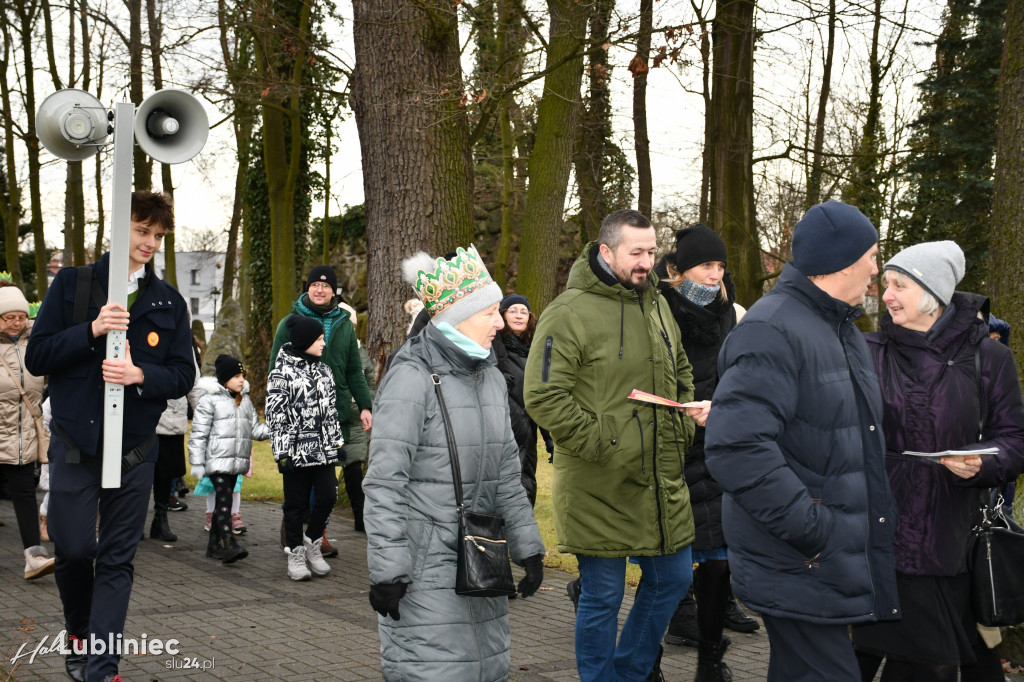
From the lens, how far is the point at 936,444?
400 centimetres

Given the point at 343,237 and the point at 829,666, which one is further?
the point at 343,237

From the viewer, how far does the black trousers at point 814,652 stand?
3.44 meters

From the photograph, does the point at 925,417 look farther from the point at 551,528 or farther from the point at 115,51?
the point at 115,51

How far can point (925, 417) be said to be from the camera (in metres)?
4.02

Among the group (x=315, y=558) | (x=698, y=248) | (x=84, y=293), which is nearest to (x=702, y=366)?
(x=698, y=248)

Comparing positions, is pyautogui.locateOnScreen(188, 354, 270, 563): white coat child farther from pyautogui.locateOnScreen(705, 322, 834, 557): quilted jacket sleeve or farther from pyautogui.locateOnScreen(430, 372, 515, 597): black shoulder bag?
pyautogui.locateOnScreen(705, 322, 834, 557): quilted jacket sleeve

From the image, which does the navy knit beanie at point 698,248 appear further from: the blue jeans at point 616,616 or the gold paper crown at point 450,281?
the gold paper crown at point 450,281

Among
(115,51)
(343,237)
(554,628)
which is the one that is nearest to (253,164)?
(115,51)

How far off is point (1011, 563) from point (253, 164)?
20706 mm

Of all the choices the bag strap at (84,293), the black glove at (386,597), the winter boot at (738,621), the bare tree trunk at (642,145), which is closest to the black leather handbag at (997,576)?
the black glove at (386,597)

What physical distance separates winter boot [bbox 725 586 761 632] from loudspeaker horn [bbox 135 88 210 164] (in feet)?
13.0

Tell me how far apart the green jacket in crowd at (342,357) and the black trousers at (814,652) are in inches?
213

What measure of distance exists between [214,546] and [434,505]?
17.6ft

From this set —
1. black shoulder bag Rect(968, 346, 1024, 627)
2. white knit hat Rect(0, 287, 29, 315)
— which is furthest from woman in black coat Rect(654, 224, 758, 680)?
white knit hat Rect(0, 287, 29, 315)
